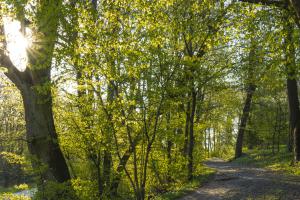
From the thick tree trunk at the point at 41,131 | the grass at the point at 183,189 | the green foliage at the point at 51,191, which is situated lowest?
the grass at the point at 183,189

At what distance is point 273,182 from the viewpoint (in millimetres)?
10086

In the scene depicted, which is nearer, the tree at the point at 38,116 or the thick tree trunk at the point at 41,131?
the tree at the point at 38,116

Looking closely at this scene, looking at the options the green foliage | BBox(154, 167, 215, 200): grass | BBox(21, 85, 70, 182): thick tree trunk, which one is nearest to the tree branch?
BBox(154, 167, 215, 200): grass

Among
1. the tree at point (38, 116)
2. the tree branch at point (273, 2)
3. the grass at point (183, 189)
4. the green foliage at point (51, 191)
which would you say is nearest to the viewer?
the tree branch at point (273, 2)

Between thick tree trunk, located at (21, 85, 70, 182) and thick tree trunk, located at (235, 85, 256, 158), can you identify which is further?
thick tree trunk, located at (235, 85, 256, 158)

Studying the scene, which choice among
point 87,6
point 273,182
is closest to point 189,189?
point 273,182

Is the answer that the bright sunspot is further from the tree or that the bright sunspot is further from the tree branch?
the tree branch

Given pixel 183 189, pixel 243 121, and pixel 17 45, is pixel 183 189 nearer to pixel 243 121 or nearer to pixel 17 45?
pixel 17 45

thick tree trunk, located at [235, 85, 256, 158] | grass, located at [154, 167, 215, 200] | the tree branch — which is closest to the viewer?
the tree branch

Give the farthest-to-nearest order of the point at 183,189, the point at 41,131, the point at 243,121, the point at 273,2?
the point at 243,121, the point at 183,189, the point at 41,131, the point at 273,2

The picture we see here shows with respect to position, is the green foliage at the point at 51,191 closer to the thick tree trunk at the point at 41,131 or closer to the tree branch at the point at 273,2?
the thick tree trunk at the point at 41,131

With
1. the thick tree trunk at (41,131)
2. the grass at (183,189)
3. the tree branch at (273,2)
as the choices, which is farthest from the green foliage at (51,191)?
the tree branch at (273,2)

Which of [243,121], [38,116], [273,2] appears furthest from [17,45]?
[243,121]

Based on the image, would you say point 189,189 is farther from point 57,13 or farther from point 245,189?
point 57,13
